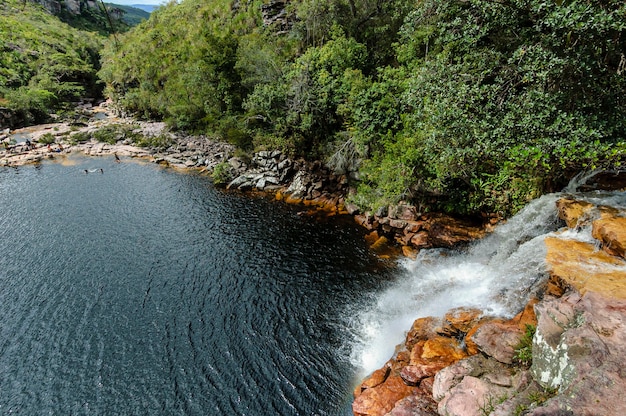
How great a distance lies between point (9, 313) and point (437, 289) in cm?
2389

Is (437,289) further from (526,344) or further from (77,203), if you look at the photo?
(77,203)

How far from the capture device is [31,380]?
14.7 metres

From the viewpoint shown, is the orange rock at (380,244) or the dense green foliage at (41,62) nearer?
the orange rock at (380,244)

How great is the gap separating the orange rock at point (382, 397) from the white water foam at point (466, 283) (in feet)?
5.64

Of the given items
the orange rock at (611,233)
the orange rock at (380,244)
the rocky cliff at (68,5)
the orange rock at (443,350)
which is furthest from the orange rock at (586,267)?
the rocky cliff at (68,5)

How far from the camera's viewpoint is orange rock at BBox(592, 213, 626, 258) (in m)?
11.0

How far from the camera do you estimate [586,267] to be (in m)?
10.9

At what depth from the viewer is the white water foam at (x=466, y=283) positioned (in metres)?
13.1

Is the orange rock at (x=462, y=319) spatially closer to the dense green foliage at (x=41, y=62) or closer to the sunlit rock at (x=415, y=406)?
the sunlit rock at (x=415, y=406)

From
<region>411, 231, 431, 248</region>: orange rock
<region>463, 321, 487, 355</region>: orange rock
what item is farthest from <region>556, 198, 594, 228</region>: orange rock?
<region>411, 231, 431, 248</region>: orange rock

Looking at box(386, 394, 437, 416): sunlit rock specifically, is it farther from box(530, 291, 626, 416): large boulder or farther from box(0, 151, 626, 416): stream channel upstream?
box(530, 291, 626, 416): large boulder

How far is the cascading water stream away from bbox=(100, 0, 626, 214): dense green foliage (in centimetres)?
218

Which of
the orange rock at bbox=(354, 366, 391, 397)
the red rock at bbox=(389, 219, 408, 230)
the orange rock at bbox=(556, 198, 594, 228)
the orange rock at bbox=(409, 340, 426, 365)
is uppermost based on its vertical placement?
the orange rock at bbox=(556, 198, 594, 228)

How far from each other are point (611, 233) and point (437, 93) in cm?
933
